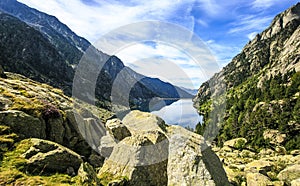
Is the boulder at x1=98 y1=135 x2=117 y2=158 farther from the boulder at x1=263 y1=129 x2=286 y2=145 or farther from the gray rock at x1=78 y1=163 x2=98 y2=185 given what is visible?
the boulder at x1=263 y1=129 x2=286 y2=145

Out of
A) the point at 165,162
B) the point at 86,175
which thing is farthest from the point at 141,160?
the point at 86,175

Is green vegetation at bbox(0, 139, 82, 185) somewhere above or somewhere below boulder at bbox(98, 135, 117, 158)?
below

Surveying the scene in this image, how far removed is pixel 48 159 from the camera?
13203mm

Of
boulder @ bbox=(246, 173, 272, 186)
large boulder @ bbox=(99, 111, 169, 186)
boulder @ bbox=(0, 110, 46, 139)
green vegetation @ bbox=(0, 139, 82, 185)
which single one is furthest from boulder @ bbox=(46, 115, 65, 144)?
boulder @ bbox=(246, 173, 272, 186)

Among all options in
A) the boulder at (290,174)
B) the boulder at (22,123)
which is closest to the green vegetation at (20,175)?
the boulder at (22,123)

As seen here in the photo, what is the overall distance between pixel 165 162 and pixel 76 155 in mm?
6744

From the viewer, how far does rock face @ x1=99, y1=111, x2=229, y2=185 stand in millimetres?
15000

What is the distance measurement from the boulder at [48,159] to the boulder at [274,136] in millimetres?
103620

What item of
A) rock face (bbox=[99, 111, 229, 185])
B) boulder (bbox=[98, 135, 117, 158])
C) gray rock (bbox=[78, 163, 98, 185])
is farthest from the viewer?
boulder (bbox=[98, 135, 117, 158])

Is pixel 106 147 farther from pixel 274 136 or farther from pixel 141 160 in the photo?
pixel 274 136

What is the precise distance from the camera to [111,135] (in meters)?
25.2

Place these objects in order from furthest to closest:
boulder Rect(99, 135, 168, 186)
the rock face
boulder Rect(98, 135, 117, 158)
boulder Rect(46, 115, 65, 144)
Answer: boulder Rect(98, 135, 117, 158) < boulder Rect(46, 115, 65, 144) < boulder Rect(99, 135, 168, 186) < the rock face

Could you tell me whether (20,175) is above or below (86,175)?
below

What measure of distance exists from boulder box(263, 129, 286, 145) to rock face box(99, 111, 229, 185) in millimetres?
96871
